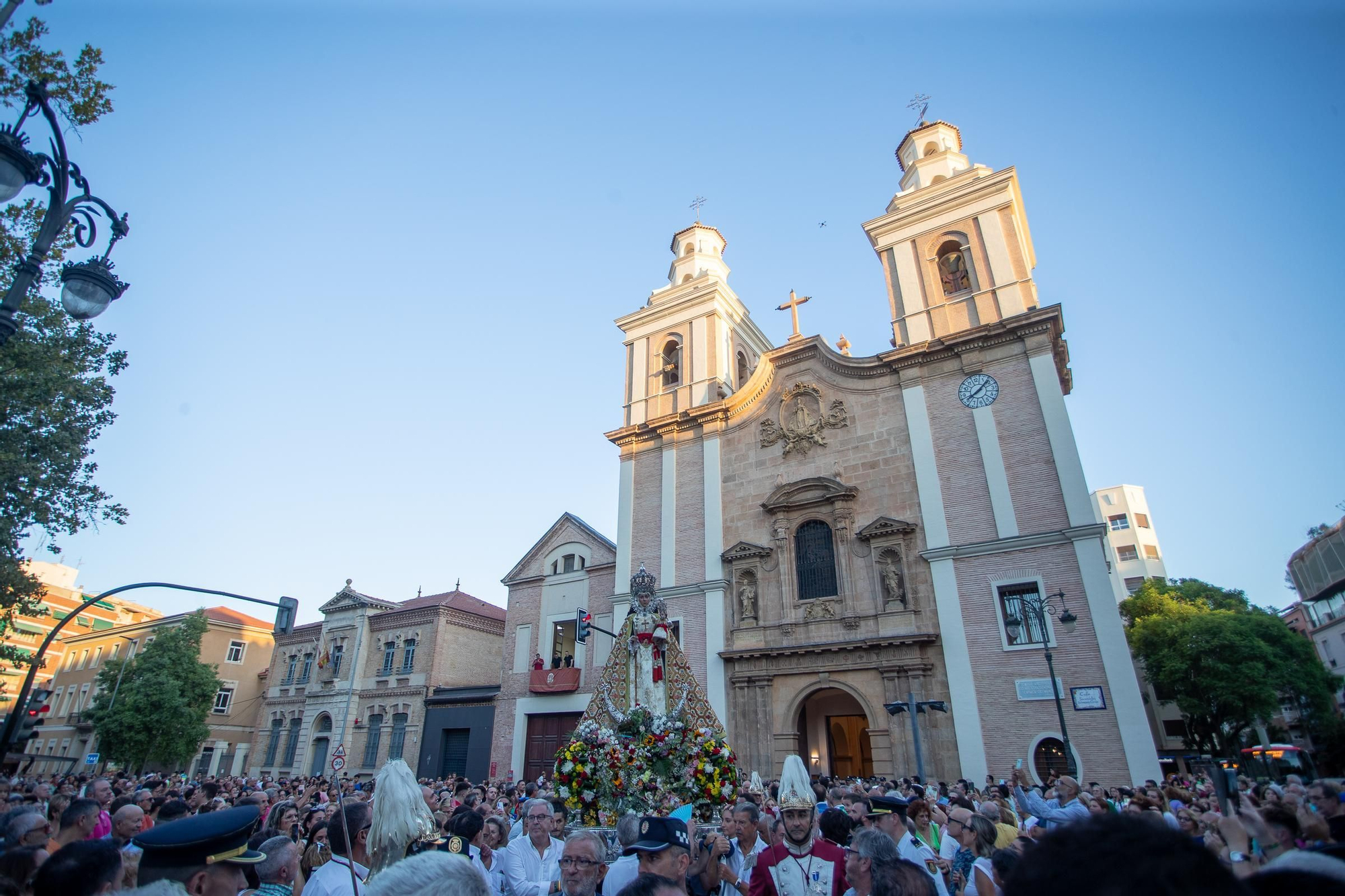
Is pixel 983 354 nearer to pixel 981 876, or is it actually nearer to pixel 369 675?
pixel 981 876

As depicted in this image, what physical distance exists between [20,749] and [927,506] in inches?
826

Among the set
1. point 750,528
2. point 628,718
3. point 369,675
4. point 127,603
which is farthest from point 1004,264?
point 127,603

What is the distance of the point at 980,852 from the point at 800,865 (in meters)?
1.51

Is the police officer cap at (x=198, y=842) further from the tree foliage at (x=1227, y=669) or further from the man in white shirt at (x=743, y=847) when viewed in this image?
the tree foliage at (x=1227, y=669)

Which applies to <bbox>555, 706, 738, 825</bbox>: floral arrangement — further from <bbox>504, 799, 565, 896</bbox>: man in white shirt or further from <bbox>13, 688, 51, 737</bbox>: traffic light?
<bbox>13, 688, 51, 737</bbox>: traffic light

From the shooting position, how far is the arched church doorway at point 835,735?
76.0 ft

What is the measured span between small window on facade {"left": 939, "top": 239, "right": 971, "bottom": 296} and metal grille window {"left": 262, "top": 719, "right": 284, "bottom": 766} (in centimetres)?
3741

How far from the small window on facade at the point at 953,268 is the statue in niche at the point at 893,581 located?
33.6ft

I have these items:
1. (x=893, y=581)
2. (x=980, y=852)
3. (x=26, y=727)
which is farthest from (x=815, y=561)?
(x=26, y=727)

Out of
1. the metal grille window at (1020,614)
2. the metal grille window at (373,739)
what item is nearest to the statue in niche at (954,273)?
the metal grille window at (1020,614)

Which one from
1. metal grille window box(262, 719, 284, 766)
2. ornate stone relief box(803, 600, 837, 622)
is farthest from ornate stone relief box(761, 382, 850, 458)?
metal grille window box(262, 719, 284, 766)

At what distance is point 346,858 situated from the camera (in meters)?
4.85

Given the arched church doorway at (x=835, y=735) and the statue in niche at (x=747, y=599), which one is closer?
the arched church doorway at (x=835, y=735)

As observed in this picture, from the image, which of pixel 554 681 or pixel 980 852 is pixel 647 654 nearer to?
pixel 980 852
